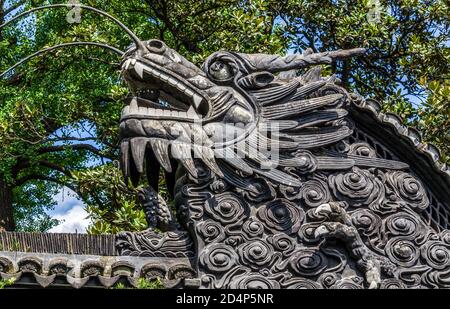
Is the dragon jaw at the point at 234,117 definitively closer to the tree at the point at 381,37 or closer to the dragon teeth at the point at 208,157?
the dragon teeth at the point at 208,157

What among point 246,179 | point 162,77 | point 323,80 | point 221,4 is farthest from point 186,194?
point 221,4

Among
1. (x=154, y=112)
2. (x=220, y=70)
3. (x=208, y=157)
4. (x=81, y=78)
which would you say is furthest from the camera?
(x=81, y=78)

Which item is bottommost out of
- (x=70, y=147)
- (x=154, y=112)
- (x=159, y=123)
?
(x=159, y=123)

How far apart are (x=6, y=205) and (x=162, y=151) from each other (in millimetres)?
9609

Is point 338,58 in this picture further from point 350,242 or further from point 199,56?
point 199,56

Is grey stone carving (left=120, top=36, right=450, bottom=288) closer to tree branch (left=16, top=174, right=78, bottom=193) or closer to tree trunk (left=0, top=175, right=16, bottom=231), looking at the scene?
tree trunk (left=0, top=175, right=16, bottom=231)

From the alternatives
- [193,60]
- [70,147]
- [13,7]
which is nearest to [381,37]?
[193,60]

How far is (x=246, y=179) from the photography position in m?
7.84

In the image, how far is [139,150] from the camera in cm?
779

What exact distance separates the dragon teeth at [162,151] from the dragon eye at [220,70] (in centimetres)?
76

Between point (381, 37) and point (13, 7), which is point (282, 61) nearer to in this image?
point (381, 37)

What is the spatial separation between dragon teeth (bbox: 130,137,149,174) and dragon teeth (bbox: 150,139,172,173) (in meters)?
0.07

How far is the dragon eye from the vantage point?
811cm

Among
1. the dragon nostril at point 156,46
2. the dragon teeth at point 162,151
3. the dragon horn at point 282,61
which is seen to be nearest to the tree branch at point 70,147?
the dragon nostril at point 156,46
